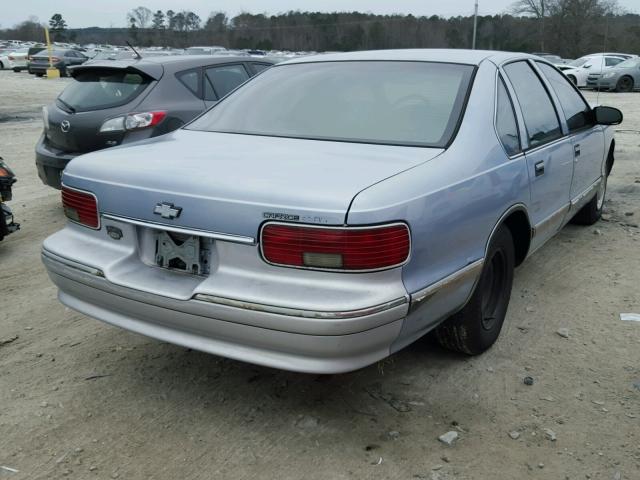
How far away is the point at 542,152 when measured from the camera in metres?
3.80

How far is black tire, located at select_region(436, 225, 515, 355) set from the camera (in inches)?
128

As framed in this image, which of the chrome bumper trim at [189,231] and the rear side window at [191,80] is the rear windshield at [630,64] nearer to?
the rear side window at [191,80]

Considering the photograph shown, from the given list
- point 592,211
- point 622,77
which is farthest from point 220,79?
point 622,77

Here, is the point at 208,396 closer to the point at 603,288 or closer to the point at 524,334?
the point at 524,334

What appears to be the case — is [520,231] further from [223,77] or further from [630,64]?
[630,64]

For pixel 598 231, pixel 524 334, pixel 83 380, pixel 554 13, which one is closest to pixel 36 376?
pixel 83 380

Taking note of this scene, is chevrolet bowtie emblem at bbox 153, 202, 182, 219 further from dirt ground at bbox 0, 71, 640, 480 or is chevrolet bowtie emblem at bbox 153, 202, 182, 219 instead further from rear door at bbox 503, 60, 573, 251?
rear door at bbox 503, 60, 573, 251

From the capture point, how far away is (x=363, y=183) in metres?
2.53

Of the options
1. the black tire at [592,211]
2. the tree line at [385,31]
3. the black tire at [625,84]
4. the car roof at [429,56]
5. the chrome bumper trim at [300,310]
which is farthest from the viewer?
the tree line at [385,31]

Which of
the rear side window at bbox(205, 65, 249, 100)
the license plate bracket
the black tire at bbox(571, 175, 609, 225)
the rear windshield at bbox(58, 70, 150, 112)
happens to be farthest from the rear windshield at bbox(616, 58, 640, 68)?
the license plate bracket

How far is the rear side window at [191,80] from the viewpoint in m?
6.49

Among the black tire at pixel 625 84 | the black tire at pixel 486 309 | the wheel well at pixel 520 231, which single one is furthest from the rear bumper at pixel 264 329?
the black tire at pixel 625 84

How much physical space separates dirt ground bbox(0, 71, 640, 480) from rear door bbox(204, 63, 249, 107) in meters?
3.07

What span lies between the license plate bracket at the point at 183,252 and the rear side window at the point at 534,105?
2.02 metres
